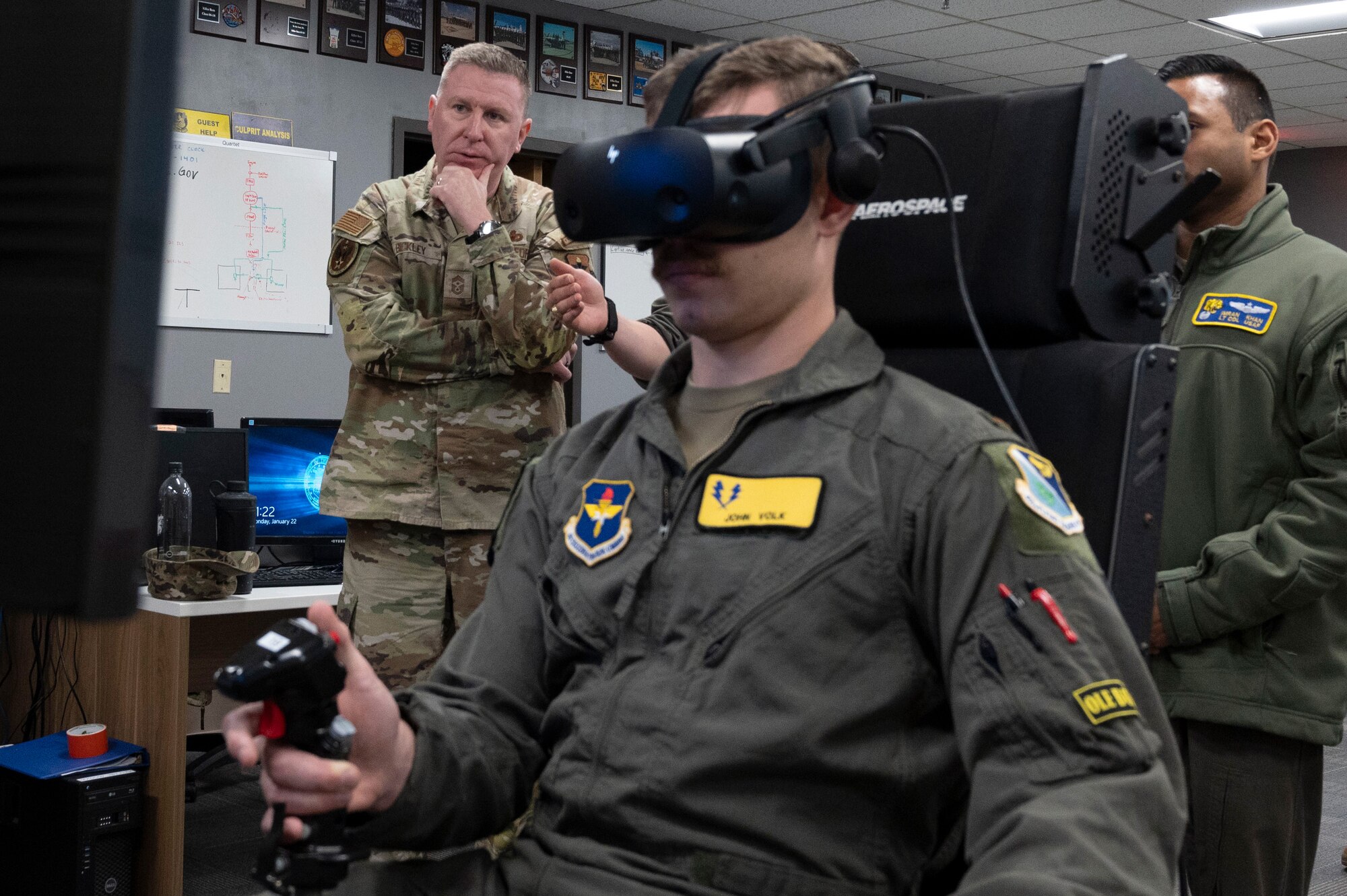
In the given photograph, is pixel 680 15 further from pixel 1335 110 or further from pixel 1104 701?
pixel 1104 701

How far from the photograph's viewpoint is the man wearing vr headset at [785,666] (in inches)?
35.1

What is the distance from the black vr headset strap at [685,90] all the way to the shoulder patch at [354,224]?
4.27 ft

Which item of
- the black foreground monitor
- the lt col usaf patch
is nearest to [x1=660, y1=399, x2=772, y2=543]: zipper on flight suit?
the lt col usaf patch

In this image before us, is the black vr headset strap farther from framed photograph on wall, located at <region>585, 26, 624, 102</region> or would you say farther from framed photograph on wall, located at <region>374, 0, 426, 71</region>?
framed photograph on wall, located at <region>585, 26, 624, 102</region>

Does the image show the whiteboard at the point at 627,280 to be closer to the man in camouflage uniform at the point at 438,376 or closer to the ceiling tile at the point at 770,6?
the ceiling tile at the point at 770,6

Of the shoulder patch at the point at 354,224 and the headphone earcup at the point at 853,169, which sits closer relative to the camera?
the headphone earcup at the point at 853,169

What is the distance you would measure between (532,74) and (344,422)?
3.36 meters

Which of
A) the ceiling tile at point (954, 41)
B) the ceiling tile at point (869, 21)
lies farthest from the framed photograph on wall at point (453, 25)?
the ceiling tile at point (954, 41)

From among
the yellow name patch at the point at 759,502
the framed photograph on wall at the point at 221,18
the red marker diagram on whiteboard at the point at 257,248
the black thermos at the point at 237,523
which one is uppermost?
the framed photograph on wall at the point at 221,18

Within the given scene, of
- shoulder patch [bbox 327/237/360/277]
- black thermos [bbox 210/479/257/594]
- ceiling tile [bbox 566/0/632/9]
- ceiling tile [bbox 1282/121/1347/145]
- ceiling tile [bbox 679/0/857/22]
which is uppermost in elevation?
ceiling tile [bbox 1282/121/1347/145]

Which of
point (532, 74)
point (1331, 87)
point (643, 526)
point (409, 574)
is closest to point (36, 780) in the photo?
point (409, 574)

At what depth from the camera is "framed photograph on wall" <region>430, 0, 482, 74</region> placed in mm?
4977

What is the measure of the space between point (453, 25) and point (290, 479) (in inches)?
99.9

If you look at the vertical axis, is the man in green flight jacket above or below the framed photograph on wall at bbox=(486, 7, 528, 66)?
below
